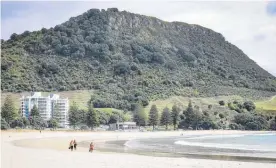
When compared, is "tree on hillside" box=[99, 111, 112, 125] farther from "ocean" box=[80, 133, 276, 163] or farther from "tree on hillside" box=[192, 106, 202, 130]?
"ocean" box=[80, 133, 276, 163]

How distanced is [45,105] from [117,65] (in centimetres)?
4765

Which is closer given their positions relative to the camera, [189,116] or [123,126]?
[123,126]

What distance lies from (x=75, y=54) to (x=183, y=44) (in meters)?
57.1

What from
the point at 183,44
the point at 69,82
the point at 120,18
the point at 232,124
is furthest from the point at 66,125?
the point at 183,44

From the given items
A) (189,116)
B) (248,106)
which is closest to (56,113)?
(189,116)

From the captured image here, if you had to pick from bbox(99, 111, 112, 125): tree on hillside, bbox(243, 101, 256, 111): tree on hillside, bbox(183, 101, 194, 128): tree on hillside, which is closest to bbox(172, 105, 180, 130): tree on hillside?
bbox(183, 101, 194, 128): tree on hillside

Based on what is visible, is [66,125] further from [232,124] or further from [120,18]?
[120,18]

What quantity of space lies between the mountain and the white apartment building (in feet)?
34.8

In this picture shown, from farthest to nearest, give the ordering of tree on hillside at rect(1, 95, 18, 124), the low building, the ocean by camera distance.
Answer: the low building → tree on hillside at rect(1, 95, 18, 124) → the ocean

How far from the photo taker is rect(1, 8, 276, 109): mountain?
5482 inches

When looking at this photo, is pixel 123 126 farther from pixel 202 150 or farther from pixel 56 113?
pixel 202 150

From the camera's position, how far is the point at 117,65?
159500 millimetres

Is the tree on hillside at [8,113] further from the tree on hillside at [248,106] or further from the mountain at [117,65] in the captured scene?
the tree on hillside at [248,106]

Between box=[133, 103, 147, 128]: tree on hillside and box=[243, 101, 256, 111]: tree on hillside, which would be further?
box=[243, 101, 256, 111]: tree on hillside
